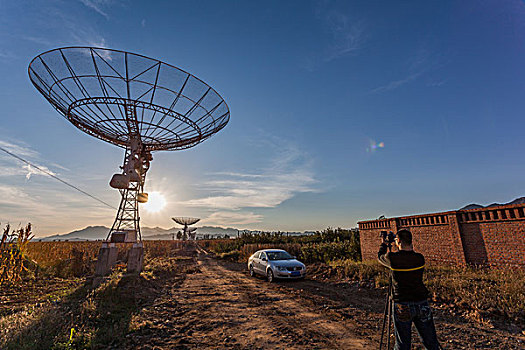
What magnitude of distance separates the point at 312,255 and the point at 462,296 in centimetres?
1215

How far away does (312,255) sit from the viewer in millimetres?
19125

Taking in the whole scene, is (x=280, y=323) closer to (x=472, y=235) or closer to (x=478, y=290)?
(x=478, y=290)

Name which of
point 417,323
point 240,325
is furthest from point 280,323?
point 417,323

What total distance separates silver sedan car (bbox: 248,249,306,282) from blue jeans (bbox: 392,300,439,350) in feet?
30.9

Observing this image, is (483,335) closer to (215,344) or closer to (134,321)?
(215,344)

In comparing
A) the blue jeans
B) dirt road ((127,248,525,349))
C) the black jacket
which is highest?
the black jacket

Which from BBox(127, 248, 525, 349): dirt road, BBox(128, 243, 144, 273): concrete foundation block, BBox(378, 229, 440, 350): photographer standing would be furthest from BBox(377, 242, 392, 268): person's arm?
BBox(128, 243, 144, 273): concrete foundation block

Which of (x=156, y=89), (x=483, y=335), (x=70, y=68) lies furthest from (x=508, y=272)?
(x=70, y=68)

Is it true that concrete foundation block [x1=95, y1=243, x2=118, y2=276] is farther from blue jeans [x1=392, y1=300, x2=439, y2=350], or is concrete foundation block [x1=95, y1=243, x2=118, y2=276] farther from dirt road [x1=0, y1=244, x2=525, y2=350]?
blue jeans [x1=392, y1=300, x2=439, y2=350]

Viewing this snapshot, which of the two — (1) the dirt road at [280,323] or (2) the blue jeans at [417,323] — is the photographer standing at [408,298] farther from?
(1) the dirt road at [280,323]

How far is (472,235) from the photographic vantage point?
11195 mm

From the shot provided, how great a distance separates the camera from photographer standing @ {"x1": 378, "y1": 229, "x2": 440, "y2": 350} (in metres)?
3.61

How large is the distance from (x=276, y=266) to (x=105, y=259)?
26.6ft

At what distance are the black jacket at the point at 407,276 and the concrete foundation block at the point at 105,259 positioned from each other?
12136 millimetres
